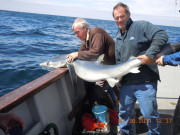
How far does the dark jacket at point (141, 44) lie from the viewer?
2.35 meters

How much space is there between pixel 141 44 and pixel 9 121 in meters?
1.92

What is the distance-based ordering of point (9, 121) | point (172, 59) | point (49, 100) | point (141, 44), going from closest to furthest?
point (9, 121), point (172, 59), point (141, 44), point (49, 100)

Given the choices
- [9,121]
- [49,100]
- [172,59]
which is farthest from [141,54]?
[9,121]

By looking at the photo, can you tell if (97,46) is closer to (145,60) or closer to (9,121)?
(145,60)

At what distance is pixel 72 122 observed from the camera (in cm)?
343

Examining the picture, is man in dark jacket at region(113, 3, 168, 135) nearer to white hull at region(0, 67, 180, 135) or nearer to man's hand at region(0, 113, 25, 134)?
white hull at region(0, 67, 180, 135)

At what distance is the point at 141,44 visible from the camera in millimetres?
2525

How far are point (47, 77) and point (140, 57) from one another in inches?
58.5

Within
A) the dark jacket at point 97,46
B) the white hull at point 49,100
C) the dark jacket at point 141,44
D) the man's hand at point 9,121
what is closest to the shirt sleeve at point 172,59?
the dark jacket at point 141,44

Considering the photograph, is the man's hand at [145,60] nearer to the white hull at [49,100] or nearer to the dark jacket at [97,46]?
the dark jacket at [97,46]

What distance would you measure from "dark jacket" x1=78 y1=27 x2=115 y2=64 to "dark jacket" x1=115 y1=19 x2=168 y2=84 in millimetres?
434

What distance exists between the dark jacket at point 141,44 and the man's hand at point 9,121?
5.52ft

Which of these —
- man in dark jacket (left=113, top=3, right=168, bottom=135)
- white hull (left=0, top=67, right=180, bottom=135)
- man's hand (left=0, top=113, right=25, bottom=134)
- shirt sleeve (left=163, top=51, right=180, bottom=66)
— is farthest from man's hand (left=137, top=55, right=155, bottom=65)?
man's hand (left=0, top=113, right=25, bottom=134)

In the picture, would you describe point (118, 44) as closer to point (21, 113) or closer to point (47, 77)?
point (47, 77)
